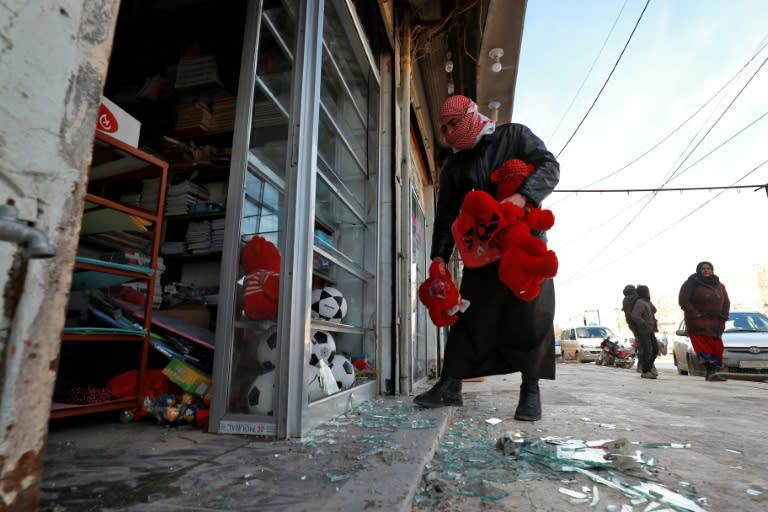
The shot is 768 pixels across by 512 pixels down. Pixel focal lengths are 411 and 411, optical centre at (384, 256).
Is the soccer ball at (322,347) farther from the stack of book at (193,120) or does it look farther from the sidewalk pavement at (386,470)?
the stack of book at (193,120)

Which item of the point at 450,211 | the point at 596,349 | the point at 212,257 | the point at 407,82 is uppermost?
the point at 407,82

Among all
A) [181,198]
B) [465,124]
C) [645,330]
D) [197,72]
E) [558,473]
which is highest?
[197,72]

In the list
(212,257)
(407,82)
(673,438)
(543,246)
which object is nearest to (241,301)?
(543,246)

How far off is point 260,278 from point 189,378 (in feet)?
2.17

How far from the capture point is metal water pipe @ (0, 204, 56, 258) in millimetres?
477

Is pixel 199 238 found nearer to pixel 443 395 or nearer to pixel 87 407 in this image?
pixel 87 407

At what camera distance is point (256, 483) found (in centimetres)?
106

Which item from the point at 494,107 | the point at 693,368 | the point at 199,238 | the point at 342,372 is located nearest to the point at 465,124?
the point at 342,372

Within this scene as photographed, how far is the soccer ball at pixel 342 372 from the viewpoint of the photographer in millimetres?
2301

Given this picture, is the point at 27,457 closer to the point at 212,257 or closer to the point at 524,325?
the point at 524,325

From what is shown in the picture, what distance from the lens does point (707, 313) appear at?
584 centimetres

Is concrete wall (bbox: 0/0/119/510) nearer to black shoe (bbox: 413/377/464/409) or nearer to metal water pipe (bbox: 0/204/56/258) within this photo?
metal water pipe (bbox: 0/204/56/258)

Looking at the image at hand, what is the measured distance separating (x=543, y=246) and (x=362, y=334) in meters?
1.49

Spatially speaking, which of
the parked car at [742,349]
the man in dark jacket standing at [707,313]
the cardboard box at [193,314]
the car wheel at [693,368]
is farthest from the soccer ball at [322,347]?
the car wheel at [693,368]
